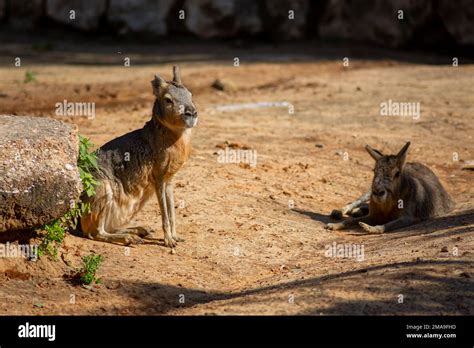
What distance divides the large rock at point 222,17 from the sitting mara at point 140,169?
1224 cm

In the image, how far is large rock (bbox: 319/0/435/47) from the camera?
810 inches

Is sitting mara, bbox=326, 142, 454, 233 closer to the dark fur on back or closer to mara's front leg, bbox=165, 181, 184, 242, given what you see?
the dark fur on back

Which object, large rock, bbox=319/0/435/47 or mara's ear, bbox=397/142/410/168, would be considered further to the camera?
large rock, bbox=319/0/435/47

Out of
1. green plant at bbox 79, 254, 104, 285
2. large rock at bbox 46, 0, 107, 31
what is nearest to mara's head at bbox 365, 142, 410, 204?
green plant at bbox 79, 254, 104, 285

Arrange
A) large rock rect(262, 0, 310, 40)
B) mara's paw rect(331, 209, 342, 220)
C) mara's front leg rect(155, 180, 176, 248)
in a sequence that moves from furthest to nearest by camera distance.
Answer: large rock rect(262, 0, 310, 40), mara's paw rect(331, 209, 342, 220), mara's front leg rect(155, 180, 176, 248)

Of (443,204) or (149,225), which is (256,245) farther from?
(443,204)

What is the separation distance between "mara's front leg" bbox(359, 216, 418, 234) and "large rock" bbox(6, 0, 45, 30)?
13.7 metres

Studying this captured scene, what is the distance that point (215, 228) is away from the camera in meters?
10.1

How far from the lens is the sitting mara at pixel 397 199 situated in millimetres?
10656

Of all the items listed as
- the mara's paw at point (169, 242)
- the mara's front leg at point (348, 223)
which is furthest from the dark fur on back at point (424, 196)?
the mara's paw at point (169, 242)

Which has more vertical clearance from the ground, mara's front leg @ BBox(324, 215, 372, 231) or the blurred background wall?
the blurred background wall

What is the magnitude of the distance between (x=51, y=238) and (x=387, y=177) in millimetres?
4077

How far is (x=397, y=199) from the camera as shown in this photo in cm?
1082

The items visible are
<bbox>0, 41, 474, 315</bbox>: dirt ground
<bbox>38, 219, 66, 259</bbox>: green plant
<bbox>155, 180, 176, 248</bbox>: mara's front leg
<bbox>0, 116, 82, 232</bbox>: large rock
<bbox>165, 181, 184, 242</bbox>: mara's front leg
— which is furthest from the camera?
<bbox>165, 181, 184, 242</bbox>: mara's front leg
